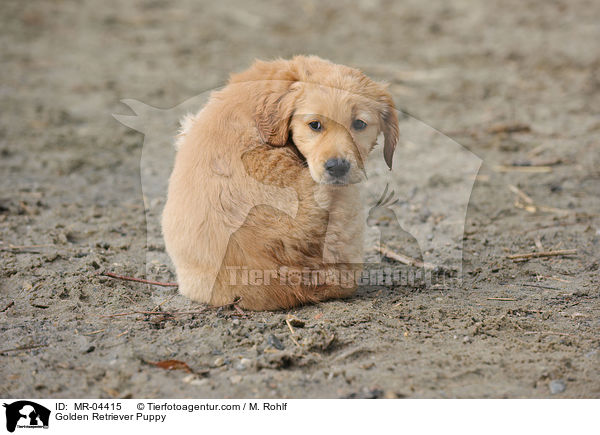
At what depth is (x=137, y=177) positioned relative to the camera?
6844 mm

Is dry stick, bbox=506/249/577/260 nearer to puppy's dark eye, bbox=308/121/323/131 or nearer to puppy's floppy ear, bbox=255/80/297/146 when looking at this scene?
puppy's dark eye, bbox=308/121/323/131

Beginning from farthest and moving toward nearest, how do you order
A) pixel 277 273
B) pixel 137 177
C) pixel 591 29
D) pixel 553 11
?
1. pixel 553 11
2. pixel 591 29
3. pixel 137 177
4. pixel 277 273

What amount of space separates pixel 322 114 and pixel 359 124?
280 mm

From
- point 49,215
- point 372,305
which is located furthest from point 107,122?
point 372,305

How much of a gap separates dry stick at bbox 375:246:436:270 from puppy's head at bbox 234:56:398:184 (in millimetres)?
1279

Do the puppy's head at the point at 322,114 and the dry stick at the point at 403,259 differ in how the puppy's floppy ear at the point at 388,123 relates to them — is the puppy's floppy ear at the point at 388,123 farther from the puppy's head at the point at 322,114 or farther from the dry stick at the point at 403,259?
the dry stick at the point at 403,259

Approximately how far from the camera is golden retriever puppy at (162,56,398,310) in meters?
3.87

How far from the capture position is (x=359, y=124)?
402 centimetres

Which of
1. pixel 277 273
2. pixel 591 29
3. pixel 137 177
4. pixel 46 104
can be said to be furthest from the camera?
pixel 591 29

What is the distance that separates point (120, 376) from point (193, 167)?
1371mm

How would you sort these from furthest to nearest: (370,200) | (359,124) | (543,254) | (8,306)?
(370,200) → (543,254) → (8,306) → (359,124)

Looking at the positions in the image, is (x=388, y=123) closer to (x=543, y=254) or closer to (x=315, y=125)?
(x=315, y=125)

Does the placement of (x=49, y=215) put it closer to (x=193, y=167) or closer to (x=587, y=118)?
(x=193, y=167)
